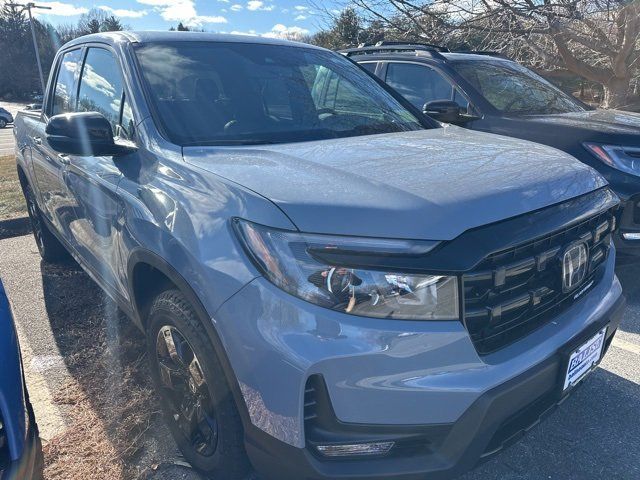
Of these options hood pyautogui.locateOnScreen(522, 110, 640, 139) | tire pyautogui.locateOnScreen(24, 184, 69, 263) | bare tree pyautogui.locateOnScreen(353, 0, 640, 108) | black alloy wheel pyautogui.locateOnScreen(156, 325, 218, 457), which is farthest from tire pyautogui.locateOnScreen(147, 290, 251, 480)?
bare tree pyautogui.locateOnScreen(353, 0, 640, 108)

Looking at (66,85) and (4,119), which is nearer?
(66,85)

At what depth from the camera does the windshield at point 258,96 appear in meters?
2.46

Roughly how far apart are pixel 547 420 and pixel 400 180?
1556 mm

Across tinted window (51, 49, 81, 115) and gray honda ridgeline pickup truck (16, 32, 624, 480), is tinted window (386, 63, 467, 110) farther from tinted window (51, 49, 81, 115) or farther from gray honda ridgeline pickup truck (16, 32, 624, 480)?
tinted window (51, 49, 81, 115)

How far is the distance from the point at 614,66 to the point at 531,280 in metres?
11.2

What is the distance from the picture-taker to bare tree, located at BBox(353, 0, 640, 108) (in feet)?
34.3

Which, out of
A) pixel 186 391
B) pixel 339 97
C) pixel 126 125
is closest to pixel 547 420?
pixel 186 391

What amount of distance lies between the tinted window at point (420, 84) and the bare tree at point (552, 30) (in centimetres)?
662

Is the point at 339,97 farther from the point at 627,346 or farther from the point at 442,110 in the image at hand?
the point at 627,346

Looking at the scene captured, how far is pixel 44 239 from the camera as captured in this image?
15.1 feet

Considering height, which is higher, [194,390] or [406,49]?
[406,49]

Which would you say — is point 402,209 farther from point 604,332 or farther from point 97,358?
point 97,358

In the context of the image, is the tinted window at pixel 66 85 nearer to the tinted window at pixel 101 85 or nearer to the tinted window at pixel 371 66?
the tinted window at pixel 101 85

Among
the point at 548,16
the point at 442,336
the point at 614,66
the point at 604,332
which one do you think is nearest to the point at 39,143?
the point at 442,336
